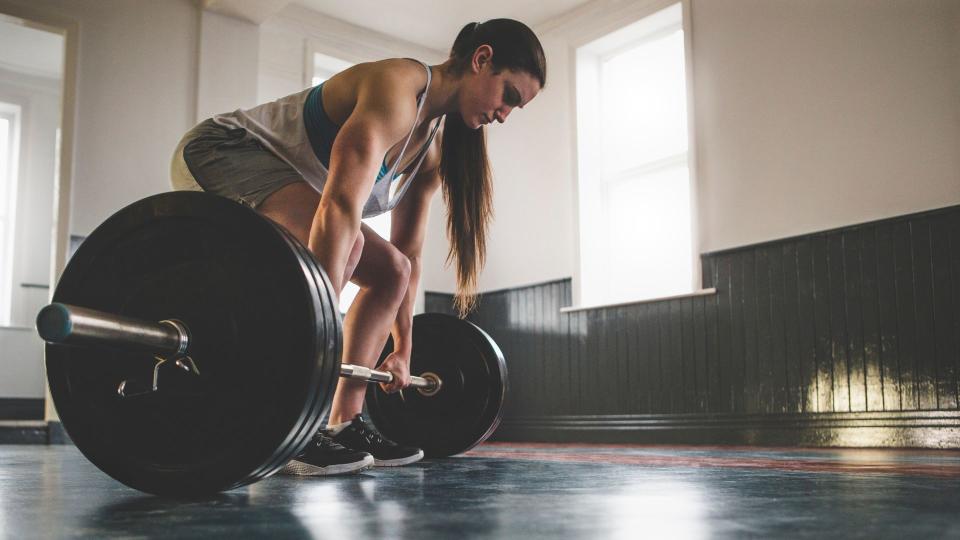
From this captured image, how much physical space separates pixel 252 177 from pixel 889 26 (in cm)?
291

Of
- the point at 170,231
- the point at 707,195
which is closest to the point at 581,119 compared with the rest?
the point at 707,195

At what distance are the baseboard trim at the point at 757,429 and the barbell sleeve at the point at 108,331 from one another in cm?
298

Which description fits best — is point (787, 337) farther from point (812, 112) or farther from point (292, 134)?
point (292, 134)

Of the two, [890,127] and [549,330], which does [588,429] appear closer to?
[549,330]

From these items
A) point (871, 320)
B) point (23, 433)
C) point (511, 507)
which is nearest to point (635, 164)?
point (871, 320)

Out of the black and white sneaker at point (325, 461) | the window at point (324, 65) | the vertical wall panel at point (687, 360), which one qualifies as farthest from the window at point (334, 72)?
the black and white sneaker at point (325, 461)

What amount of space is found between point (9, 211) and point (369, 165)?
5.67m

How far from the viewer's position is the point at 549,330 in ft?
16.0

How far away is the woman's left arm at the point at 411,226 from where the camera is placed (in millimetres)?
2050

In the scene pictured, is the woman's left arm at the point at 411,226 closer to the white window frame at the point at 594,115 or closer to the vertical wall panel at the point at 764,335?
the vertical wall panel at the point at 764,335

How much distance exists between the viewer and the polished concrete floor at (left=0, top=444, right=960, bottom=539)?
0.86 metres

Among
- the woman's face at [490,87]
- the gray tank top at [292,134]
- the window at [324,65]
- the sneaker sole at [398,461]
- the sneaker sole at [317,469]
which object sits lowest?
the sneaker sole at [398,461]

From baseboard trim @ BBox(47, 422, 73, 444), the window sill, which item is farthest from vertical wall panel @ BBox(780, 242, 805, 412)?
baseboard trim @ BBox(47, 422, 73, 444)

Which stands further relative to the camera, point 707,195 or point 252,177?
point 707,195
